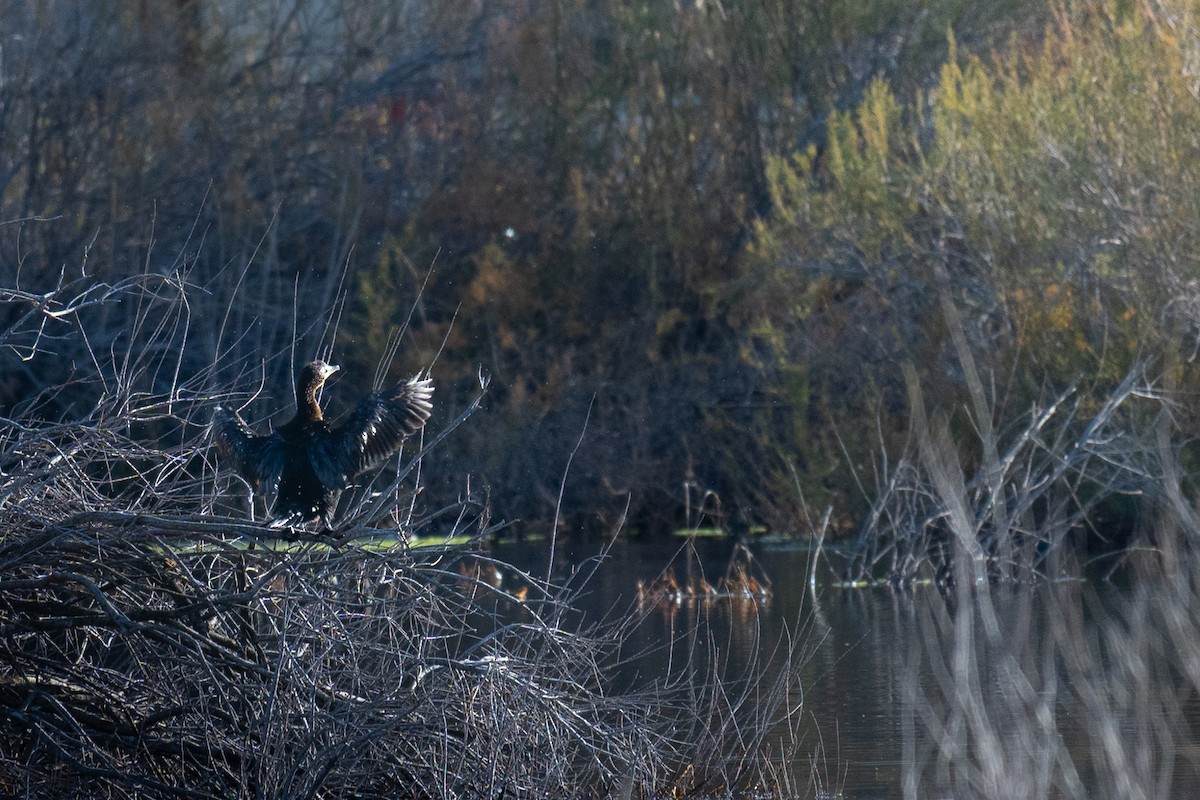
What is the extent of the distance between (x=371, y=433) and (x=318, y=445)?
0.80 ft

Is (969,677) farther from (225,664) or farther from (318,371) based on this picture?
(225,664)

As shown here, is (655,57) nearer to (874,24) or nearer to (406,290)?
(874,24)

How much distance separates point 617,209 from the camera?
2025 centimetres

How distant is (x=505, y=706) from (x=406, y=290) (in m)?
Answer: 14.0

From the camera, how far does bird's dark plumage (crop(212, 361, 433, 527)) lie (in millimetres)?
7195

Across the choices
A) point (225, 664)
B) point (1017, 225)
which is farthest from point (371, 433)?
point (1017, 225)

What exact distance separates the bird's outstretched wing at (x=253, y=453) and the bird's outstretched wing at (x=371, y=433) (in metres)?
0.17

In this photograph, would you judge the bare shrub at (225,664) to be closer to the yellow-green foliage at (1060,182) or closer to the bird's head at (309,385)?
the bird's head at (309,385)

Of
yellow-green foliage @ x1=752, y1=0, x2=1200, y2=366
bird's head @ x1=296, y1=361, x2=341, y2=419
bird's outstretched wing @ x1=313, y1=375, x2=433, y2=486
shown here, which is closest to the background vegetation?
yellow-green foliage @ x1=752, y1=0, x2=1200, y2=366

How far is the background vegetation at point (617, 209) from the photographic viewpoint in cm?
1387

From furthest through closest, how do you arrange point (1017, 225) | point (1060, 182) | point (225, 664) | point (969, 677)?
point (1017, 225)
point (1060, 182)
point (969, 677)
point (225, 664)

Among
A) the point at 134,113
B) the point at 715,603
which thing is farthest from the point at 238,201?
the point at 715,603

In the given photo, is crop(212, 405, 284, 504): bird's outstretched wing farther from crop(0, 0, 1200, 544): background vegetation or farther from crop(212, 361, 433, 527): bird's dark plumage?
crop(0, 0, 1200, 544): background vegetation

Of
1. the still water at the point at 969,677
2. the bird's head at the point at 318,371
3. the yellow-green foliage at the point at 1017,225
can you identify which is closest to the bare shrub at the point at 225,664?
the still water at the point at 969,677
